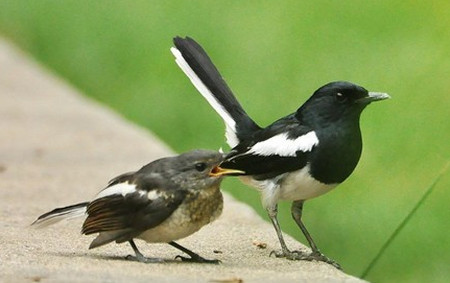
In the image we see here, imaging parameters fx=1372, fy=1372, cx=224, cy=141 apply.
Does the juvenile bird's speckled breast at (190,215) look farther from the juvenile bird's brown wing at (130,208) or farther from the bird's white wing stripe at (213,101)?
the bird's white wing stripe at (213,101)

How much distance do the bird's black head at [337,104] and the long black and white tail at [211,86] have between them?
603 mm

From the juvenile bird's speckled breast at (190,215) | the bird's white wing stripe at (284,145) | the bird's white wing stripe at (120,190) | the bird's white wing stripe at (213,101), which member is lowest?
the juvenile bird's speckled breast at (190,215)

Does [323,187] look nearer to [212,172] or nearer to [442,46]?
[212,172]

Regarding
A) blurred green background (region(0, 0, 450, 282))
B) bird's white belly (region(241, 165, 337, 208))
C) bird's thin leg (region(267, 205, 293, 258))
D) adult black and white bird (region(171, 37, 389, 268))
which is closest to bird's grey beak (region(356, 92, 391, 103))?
adult black and white bird (region(171, 37, 389, 268))

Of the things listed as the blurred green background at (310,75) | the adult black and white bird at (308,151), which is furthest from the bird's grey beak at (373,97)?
the blurred green background at (310,75)

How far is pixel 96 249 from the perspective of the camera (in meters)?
6.78

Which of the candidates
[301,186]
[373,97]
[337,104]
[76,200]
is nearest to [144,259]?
[301,186]

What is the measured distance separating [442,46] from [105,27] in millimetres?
5374

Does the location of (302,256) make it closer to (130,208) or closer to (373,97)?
(373,97)

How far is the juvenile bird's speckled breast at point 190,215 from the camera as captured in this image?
20.0 feet

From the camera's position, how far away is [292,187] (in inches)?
261

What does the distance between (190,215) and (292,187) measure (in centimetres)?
73

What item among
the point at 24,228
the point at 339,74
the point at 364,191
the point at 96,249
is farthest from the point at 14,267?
the point at 339,74

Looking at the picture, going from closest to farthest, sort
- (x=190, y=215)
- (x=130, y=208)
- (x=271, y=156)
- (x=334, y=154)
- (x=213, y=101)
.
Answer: (x=190, y=215) < (x=130, y=208) < (x=334, y=154) < (x=271, y=156) < (x=213, y=101)
